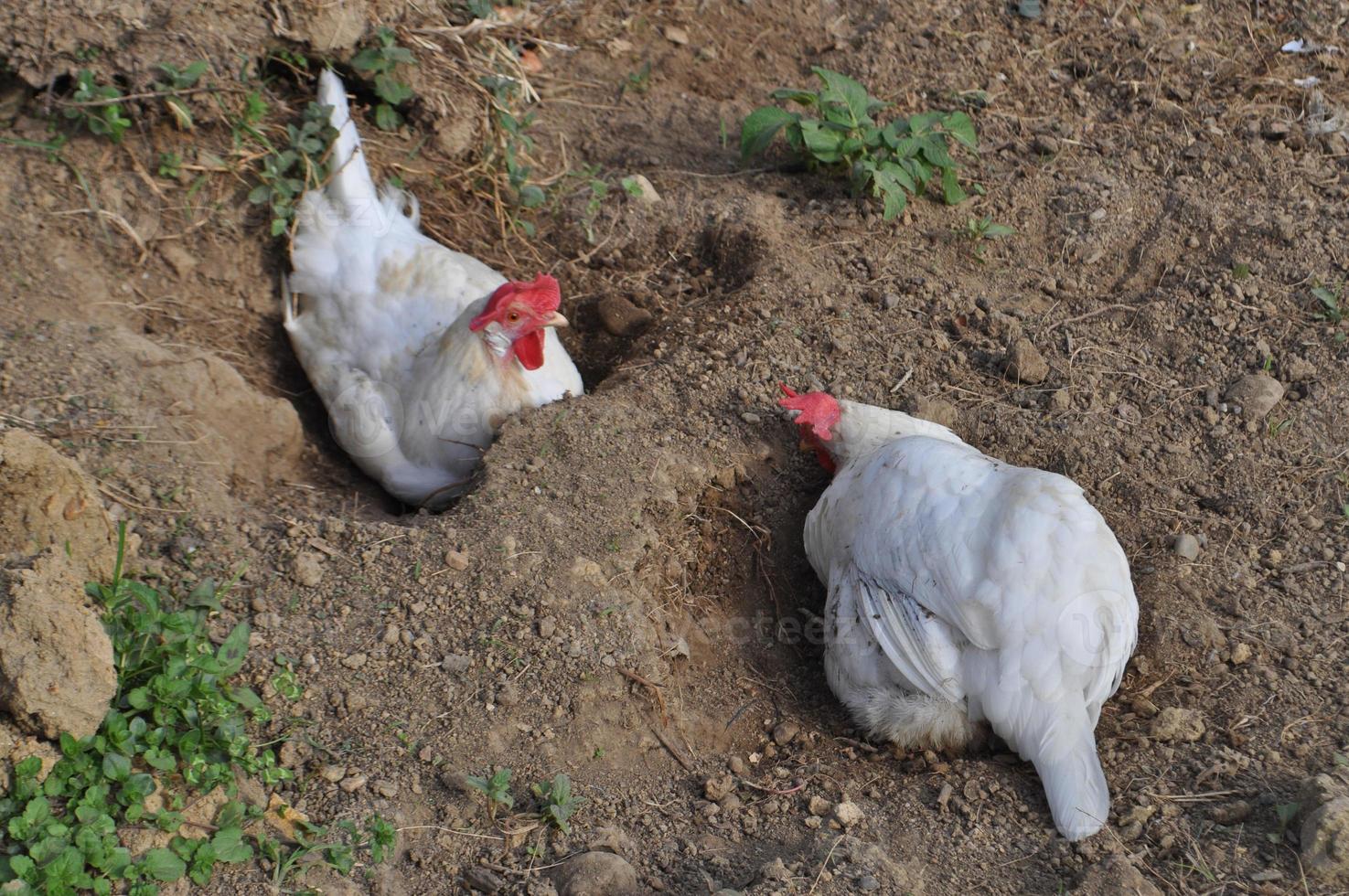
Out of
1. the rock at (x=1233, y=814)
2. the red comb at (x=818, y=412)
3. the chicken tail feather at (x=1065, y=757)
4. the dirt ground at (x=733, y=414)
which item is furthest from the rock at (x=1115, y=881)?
the red comb at (x=818, y=412)

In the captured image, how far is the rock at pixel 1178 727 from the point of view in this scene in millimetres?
2971

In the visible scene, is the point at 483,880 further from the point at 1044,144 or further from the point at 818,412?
the point at 1044,144

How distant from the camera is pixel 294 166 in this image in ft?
13.8

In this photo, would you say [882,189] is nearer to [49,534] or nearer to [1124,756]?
[1124,756]

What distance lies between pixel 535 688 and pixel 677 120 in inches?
121

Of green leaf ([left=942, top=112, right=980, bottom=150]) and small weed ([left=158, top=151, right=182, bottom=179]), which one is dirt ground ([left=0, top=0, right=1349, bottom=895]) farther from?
green leaf ([left=942, top=112, right=980, bottom=150])

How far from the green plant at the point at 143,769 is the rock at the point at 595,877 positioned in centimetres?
70

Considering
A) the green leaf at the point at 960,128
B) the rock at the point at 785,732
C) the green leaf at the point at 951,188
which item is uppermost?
the green leaf at the point at 960,128

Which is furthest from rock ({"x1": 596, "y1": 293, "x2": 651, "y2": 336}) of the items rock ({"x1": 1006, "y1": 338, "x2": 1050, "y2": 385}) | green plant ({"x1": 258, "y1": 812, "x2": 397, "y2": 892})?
green plant ({"x1": 258, "y1": 812, "x2": 397, "y2": 892})

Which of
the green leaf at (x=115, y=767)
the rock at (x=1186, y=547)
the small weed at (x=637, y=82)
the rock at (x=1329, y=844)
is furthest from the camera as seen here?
the small weed at (x=637, y=82)

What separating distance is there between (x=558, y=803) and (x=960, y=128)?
310 cm

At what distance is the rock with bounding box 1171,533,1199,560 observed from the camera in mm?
3410

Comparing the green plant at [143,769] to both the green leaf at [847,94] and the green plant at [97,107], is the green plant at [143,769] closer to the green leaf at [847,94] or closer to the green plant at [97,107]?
the green plant at [97,107]

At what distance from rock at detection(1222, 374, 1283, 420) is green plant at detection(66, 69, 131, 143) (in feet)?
13.3
